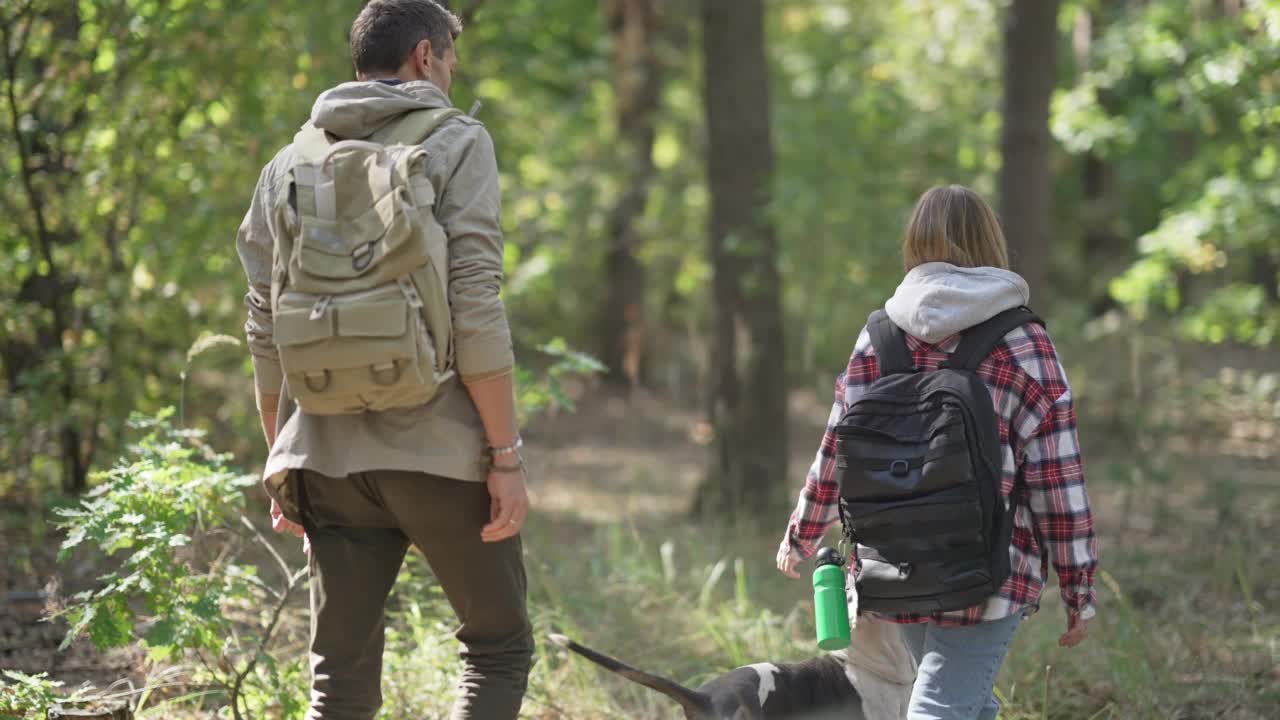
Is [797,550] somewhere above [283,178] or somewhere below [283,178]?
below

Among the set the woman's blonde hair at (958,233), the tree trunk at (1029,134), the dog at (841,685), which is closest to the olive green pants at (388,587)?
the dog at (841,685)

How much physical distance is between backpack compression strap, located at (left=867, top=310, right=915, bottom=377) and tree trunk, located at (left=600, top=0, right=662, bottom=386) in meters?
9.73

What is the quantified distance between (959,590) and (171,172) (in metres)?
5.28

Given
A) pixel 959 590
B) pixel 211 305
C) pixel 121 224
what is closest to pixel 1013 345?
pixel 959 590

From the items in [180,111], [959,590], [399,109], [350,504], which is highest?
[180,111]

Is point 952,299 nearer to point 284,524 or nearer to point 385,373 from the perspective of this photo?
point 385,373

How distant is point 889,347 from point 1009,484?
41 cm

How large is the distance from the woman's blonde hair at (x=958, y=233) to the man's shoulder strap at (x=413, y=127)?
3.70 ft

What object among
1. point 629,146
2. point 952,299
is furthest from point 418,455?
point 629,146

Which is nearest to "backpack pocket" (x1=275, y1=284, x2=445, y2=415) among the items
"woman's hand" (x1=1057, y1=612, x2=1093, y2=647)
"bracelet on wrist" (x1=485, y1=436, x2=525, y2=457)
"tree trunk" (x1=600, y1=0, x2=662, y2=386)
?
"bracelet on wrist" (x1=485, y1=436, x2=525, y2=457)

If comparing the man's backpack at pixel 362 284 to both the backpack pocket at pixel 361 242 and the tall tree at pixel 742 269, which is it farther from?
the tall tree at pixel 742 269

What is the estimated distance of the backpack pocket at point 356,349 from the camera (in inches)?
96.1

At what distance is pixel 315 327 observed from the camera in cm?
246

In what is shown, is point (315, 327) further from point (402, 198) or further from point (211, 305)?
point (211, 305)
